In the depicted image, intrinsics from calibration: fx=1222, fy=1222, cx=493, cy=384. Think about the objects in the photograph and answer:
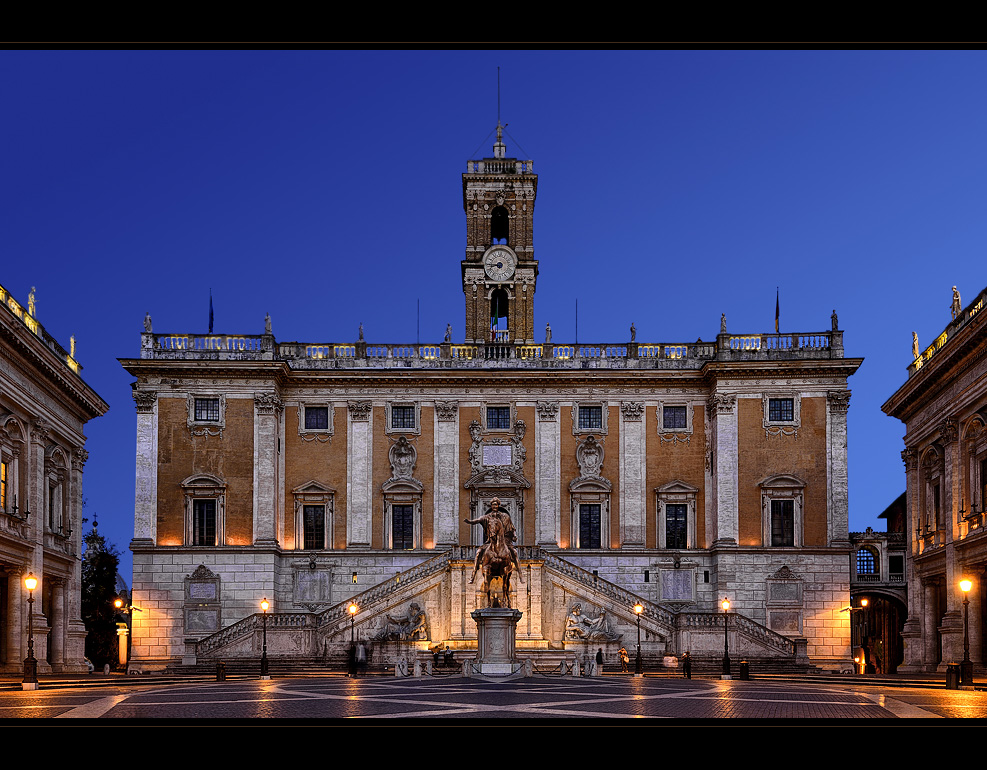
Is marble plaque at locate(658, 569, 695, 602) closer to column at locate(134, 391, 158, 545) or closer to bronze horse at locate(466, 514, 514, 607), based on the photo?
bronze horse at locate(466, 514, 514, 607)

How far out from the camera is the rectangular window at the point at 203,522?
5655 cm

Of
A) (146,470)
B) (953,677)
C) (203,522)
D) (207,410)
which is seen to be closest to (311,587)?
(203,522)

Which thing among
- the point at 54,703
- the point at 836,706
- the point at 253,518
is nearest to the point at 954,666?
the point at 836,706

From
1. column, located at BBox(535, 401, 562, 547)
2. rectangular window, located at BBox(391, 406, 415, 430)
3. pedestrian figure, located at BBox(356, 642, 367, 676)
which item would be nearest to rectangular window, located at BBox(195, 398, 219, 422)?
rectangular window, located at BBox(391, 406, 415, 430)

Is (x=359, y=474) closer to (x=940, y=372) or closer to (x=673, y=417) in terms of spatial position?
(x=673, y=417)

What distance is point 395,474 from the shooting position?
5809 cm

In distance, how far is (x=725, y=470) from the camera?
5709cm

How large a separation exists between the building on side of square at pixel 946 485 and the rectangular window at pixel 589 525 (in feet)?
46.3

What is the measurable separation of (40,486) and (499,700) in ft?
91.2

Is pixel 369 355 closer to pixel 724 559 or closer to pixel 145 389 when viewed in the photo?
pixel 145 389

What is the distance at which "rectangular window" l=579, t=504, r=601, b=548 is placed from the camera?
5781cm

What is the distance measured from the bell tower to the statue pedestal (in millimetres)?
29706

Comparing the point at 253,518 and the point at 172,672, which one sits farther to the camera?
the point at 253,518
